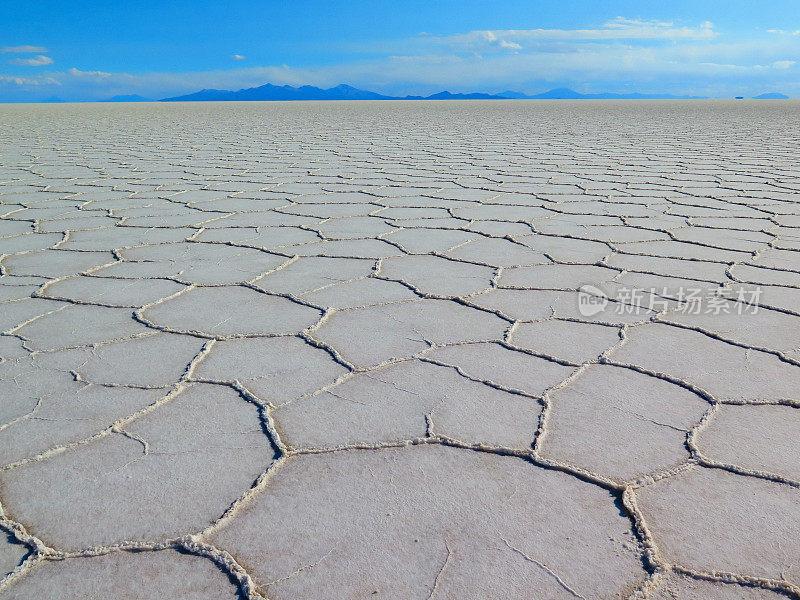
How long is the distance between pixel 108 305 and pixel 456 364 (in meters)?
1.00

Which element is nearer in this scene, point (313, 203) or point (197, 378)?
point (197, 378)

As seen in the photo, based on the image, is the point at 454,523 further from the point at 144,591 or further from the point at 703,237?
the point at 703,237

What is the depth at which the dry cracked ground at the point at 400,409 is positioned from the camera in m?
0.90

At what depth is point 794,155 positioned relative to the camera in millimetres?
5527

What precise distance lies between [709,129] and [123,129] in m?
7.92

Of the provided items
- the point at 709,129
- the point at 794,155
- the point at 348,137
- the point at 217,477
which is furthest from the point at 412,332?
the point at 709,129

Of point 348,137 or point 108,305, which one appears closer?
point 108,305

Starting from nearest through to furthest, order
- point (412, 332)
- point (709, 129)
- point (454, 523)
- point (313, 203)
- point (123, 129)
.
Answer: point (454, 523) < point (412, 332) < point (313, 203) < point (709, 129) < point (123, 129)

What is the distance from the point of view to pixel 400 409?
130 cm

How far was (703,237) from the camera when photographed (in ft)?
8.61

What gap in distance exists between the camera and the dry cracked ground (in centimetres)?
90

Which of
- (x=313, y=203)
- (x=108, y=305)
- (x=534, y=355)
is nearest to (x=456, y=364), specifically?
(x=534, y=355)

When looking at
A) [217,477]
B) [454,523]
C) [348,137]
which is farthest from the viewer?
[348,137]

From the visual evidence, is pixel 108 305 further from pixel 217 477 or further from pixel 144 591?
pixel 144 591
